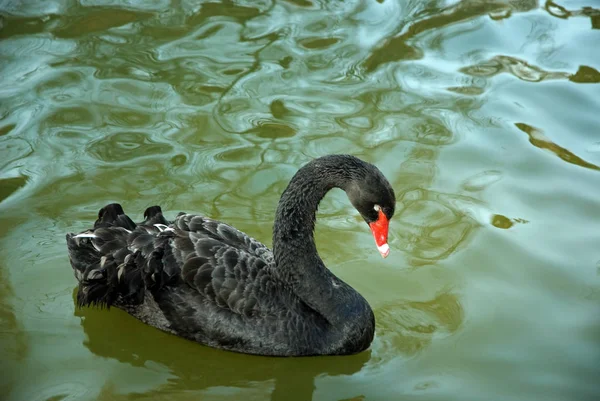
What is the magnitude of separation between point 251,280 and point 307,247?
0.39 meters

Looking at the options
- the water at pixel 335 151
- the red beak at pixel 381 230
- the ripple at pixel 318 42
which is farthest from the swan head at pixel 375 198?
the ripple at pixel 318 42

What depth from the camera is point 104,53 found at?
771 centimetres

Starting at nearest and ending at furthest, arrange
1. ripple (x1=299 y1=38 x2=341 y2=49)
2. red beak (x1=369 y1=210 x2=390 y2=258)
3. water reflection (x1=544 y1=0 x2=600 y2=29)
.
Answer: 1. red beak (x1=369 y1=210 x2=390 y2=258)
2. ripple (x1=299 y1=38 x2=341 y2=49)
3. water reflection (x1=544 y1=0 x2=600 y2=29)

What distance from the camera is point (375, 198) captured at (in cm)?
443

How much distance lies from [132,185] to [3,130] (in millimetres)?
1372

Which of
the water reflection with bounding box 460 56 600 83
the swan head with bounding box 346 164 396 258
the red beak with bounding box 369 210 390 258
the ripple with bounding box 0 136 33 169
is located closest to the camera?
the swan head with bounding box 346 164 396 258

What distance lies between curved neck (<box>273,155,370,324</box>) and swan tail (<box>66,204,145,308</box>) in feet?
2.80

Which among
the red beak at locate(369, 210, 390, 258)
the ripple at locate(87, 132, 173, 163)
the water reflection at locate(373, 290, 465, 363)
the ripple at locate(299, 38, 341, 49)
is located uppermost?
the red beak at locate(369, 210, 390, 258)

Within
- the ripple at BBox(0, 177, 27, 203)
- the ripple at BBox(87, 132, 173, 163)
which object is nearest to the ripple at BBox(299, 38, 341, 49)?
the ripple at BBox(87, 132, 173, 163)

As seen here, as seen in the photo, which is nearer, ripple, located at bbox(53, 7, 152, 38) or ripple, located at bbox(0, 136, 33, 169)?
ripple, located at bbox(0, 136, 33, 169)

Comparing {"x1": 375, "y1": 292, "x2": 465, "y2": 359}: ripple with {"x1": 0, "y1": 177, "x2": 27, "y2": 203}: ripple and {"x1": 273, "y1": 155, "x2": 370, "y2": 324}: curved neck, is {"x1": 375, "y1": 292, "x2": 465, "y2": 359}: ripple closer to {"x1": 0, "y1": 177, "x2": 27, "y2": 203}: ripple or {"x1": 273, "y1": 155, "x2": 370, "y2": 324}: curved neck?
{"x1": 273, "y1": 155, "x2": 370, "y2": 324}: curved neck

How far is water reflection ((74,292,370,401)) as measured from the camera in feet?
14.5

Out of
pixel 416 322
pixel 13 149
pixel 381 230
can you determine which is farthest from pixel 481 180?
pixel 13 149

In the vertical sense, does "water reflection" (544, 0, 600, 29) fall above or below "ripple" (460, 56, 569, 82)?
above
